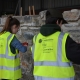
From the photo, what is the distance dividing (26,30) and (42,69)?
230cm

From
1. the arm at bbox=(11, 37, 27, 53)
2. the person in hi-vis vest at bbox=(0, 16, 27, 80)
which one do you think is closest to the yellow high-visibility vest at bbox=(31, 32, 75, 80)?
the arm at bbox=(11, 37, 27, 53)

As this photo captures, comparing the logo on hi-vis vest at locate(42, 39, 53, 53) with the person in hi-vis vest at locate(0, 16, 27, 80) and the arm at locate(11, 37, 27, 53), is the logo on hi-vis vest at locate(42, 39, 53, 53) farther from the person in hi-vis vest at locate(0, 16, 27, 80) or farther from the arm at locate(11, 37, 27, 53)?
the person in hi-vis vest at locate(0, 16, 27, 80)

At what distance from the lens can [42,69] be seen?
12.1ft

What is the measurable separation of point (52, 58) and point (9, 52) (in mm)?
1147

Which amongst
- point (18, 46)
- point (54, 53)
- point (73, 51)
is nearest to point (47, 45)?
point (54, 53)

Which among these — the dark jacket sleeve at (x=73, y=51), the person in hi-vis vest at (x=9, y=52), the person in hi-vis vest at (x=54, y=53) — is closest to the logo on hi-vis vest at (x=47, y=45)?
the person in hi-vis vest at (x=54, y=53)

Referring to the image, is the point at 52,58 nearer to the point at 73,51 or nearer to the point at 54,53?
the point at 54,53

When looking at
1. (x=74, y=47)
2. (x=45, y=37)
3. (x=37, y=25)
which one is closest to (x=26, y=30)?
(x=37, y=25)

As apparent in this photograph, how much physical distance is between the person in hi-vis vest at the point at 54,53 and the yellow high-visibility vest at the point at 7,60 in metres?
0.85

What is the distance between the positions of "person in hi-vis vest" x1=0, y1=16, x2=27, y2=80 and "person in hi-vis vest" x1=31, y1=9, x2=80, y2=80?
830 millimetres

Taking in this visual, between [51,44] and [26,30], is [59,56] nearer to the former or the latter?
[51,44]

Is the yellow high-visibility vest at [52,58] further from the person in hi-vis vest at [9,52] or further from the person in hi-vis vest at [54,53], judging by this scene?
the person in hi-vis vest at [9,52]

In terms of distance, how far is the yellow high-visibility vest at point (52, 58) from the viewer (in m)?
3.47

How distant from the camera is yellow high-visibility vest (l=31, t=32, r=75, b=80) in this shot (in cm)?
347
